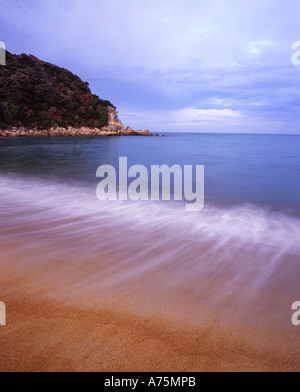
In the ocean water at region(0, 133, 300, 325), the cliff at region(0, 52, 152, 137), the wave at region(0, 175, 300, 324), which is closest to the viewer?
the ocean water at region(0, 133, 300, 325)

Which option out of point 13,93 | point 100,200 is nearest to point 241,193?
point 100,200

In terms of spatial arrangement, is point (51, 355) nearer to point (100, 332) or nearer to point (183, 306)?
point (100, 332)

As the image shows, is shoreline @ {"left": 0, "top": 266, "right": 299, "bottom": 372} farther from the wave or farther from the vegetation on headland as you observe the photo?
the vegetation on headland

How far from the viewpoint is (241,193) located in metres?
7.22

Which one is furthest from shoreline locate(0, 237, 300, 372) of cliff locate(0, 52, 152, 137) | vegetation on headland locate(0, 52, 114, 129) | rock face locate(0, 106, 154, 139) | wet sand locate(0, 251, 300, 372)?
vegetation on headland locate(0, 52, 114, 129)

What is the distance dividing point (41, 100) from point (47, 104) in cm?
162

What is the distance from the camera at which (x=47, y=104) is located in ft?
195

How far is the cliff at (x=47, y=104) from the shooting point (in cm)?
5347

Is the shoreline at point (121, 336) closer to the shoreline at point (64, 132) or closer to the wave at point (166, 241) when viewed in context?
the wave at point (166, 241)

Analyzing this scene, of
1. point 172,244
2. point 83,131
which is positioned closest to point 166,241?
point 172,244

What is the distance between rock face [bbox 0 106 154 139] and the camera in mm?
51144

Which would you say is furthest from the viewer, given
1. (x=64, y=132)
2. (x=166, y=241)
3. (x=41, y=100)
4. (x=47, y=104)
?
(x=47, y=104)

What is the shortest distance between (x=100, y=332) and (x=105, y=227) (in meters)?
2.35

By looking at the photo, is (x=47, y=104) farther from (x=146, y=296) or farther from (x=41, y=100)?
(x=146, y=296)
